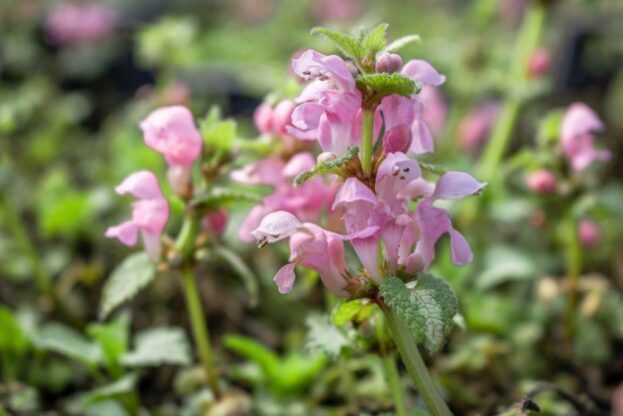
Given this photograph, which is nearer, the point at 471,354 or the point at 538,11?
the point at 471,354

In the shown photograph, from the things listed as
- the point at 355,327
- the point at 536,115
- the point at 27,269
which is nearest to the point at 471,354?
the point at 355,327

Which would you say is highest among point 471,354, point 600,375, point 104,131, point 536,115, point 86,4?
point 86,4

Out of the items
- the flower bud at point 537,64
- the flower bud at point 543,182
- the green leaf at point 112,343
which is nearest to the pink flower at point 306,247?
the green leaf at point 112,343

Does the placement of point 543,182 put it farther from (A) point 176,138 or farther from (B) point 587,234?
(A) point 176,138

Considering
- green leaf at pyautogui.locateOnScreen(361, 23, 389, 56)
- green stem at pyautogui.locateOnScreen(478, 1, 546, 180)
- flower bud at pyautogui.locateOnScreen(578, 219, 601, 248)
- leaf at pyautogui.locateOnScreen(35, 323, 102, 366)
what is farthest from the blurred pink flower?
green leaf at pyautogui.locateOnScreen(361, 23, 389, 56)

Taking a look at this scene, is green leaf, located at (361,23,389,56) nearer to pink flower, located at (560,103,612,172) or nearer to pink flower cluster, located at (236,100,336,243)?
pink flower cluster, located at (236,100,336,243)

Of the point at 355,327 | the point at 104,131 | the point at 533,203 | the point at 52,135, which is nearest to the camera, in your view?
the point at 355,327

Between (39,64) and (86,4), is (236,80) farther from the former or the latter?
(86,4)
